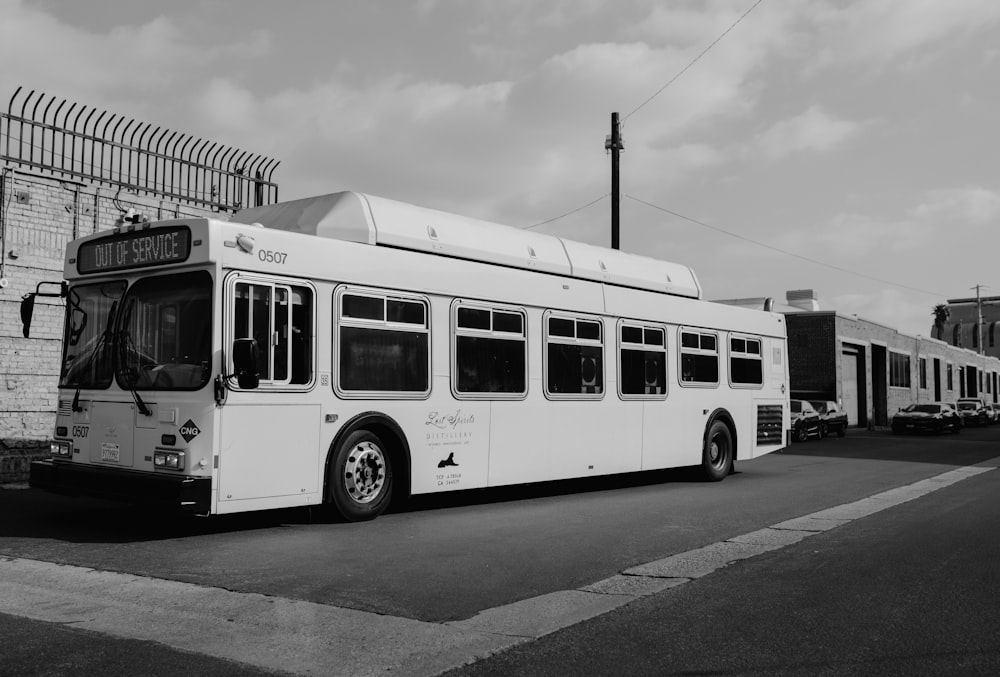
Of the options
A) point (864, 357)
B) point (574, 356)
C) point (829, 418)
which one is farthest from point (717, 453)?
point (864, 357)

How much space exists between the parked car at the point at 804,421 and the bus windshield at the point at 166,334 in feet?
85.7

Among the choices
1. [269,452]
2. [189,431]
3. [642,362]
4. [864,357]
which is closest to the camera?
[189,431]

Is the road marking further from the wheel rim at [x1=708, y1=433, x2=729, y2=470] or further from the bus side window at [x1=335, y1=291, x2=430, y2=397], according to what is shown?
the wheel rim at [x1=708, y1=433, x2=729, y2=470]

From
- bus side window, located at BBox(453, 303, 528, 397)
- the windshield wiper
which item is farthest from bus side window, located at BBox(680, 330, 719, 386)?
the windshield wiper

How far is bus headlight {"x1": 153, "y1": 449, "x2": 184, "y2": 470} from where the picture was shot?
895 cm

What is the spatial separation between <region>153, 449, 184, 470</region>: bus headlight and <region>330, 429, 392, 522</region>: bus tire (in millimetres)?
1636

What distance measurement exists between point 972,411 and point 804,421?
87.5 feet

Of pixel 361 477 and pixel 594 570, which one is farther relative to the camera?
pixel 361 477

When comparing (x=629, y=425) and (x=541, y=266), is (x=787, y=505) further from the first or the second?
(x=541, y=266)

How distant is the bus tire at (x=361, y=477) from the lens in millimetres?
10125

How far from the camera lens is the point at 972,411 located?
5406 cm

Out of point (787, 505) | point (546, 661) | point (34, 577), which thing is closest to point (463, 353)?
point (787, 505)

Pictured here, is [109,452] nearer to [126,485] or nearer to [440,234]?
[126,485]

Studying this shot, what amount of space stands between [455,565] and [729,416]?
9811mm
